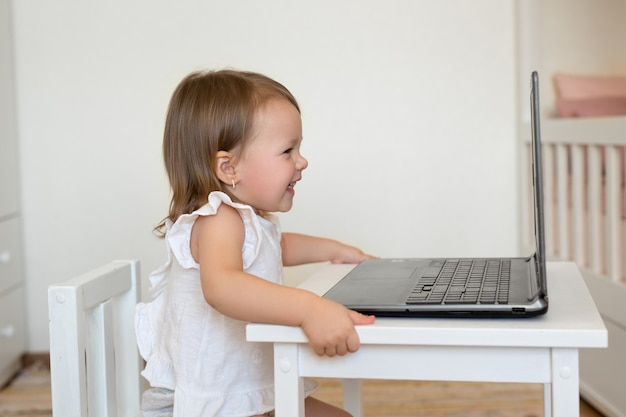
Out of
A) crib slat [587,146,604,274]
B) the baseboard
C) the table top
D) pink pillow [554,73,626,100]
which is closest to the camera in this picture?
the table top

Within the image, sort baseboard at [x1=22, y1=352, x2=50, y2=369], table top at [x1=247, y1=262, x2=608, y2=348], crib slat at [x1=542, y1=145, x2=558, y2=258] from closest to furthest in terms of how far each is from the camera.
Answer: table top at [x1=247, y1=262, x2=608, y2=348]
crib slat at [x1=542, y1=145, x2=558, y2=258]
baseboard at [x1=22, y1=352, x2=50, y2=369]

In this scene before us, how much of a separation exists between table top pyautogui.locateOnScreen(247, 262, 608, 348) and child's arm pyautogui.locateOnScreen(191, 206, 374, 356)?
16 millimetres

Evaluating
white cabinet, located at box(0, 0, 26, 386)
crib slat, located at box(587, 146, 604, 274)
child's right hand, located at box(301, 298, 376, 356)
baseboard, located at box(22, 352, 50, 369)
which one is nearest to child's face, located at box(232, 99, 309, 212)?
child's right hand, located at box(301, 298, 376, 356)

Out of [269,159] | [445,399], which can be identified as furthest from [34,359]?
[269,159]

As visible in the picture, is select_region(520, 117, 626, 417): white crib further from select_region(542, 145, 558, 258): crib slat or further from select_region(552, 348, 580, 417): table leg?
select_region(552, 348, 580, 417): table leg

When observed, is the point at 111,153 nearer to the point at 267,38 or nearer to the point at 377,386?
the point at 267,38

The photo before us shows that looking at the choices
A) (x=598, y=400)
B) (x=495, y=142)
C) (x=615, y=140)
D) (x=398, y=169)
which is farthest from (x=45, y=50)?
(x=598, y=400)

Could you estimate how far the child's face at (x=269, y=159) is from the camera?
1.07 metres

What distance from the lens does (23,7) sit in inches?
91.5

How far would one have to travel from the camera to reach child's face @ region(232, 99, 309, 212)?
1.07 meters

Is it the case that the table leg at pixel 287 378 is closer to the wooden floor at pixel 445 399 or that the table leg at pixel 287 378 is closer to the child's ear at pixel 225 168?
the child's ear at pixel 225 168

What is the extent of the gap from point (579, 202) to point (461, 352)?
49.4 inches

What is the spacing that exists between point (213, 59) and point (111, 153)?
39cm

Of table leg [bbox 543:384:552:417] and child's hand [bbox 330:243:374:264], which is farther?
child's hand [bbox 330:243:374:264]
